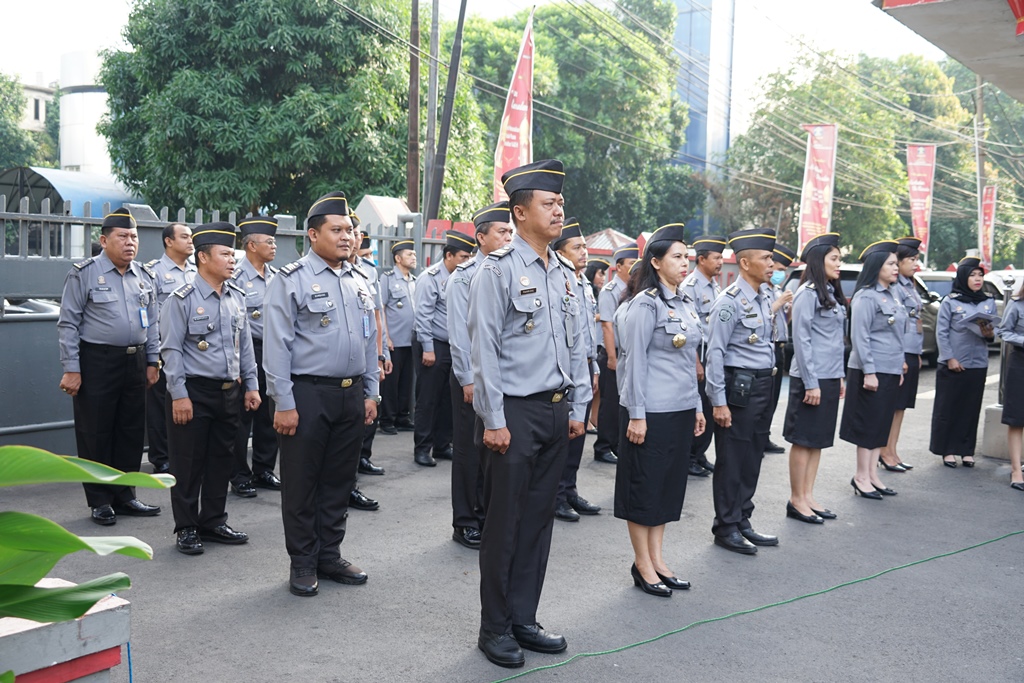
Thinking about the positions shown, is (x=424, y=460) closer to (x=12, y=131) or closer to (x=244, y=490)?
(x=244, y=490)

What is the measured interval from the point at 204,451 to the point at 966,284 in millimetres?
6716

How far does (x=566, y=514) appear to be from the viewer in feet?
20.8

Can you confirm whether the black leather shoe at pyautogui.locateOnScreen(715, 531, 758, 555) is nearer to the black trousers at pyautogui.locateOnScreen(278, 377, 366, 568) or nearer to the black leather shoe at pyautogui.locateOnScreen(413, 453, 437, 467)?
the black trousers at pyautogui.locateOnScreen(278, 377, 366, 568)

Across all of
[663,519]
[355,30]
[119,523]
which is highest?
[355,30]

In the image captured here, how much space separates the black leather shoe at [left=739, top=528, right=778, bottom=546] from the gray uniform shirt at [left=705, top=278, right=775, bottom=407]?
3.43ft

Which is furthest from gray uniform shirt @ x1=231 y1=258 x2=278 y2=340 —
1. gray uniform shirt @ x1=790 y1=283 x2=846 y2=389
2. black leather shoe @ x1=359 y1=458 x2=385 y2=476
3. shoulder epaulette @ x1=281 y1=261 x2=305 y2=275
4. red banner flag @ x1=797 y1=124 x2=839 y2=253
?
red banner flag @ x1=797 y1=124 x2=839 y2=253

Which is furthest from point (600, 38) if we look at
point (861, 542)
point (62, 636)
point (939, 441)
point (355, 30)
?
point (62, 636)

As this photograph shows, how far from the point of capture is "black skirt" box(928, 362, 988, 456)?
8484 millimetres

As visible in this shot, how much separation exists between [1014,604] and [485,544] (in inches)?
116

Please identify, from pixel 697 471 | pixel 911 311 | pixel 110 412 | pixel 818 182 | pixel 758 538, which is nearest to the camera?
pixel 758 538

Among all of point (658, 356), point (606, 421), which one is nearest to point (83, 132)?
point (606, 421)

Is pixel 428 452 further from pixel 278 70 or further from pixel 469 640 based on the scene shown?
pixel 278 70

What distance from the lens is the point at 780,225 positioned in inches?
1475

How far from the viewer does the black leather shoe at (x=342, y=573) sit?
16.0 ft
